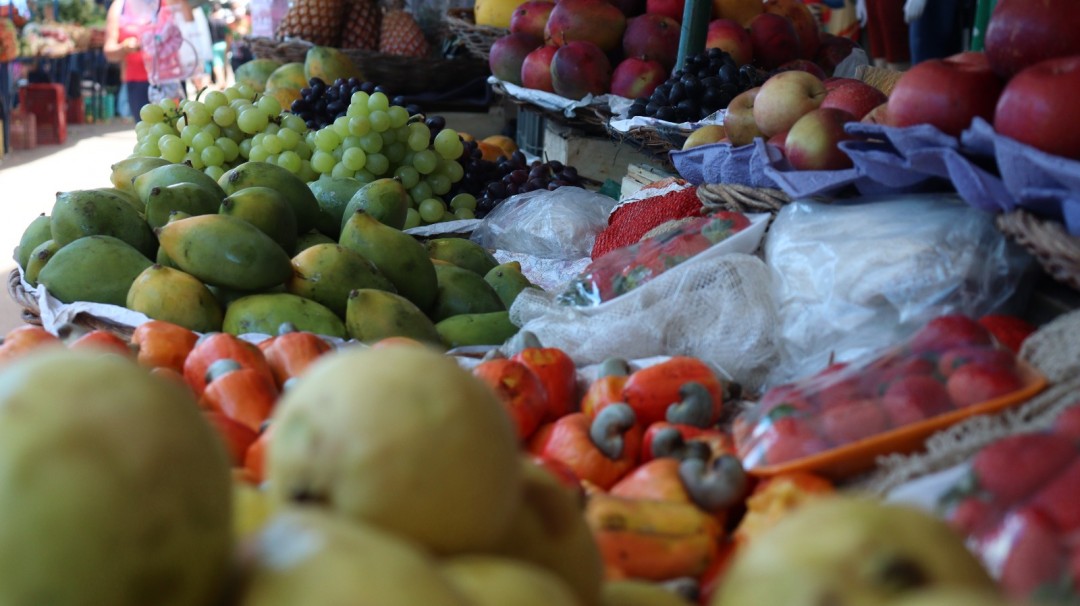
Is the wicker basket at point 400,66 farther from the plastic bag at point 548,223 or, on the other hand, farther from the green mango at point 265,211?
the green mango at point 265,211

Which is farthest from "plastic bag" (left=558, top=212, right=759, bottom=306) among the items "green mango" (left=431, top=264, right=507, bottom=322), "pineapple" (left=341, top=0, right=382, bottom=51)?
"pineapple" (left=341, top=0, right=382, bottom=51)

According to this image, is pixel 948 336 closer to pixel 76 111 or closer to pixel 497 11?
pixel 497 11

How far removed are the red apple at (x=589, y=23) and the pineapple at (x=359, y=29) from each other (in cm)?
171

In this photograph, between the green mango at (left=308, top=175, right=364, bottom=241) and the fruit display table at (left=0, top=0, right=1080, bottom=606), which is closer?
the fruit display table at (left=0, top=0, right=1080, bottom=606)

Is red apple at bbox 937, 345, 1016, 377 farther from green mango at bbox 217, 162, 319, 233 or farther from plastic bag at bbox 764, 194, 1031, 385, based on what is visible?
green mango at bbox 217, 162, 319, 233

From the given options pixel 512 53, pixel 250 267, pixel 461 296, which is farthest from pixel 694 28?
pixel 250 267

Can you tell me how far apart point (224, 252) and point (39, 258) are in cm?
55

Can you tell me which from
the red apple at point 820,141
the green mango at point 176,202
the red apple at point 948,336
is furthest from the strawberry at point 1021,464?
the green mango at point 176,202

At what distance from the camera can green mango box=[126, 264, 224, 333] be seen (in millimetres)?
1891

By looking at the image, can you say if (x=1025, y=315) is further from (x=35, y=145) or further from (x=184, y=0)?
(x=35, y=145)

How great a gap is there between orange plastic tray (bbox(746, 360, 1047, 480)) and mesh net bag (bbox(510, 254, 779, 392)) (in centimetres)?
53

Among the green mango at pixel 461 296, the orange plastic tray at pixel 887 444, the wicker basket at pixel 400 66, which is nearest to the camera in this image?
the orange plastic tray at pixel 887 444

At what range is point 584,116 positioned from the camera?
338 centimetres

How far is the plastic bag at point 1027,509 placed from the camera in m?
0.79
